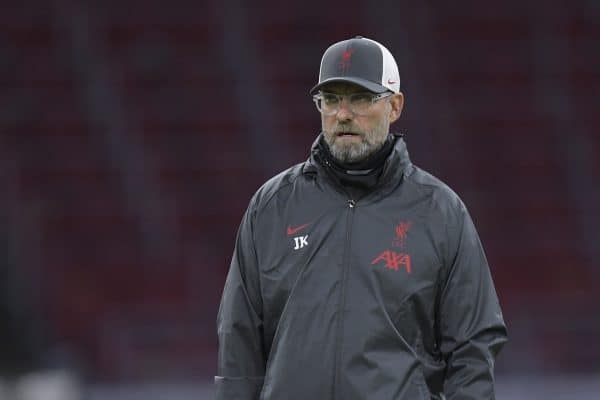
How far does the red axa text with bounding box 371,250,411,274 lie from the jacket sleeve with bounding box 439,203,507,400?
84 mm

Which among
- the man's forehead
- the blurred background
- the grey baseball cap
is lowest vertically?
A: the blurred background

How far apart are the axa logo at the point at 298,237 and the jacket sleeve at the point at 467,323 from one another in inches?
10.5

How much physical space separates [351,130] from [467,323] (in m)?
0.41

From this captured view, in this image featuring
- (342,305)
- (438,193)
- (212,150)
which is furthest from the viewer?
(212,150)

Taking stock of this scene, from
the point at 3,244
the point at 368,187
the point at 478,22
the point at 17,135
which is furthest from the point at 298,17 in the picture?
the point at 368,187

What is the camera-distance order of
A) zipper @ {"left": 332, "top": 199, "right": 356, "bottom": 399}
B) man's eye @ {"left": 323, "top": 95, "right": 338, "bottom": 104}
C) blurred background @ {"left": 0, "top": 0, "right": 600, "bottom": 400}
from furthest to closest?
blurred background @ {"left": 0, "top": 0, "right": 600, "bottom": 400} < man's eye @ {"left": 323, "top": 95, "right": 338, "bottom": 104} < zipper @ {"left": 332, "top": 199, "right": 356, "bottom": 399}

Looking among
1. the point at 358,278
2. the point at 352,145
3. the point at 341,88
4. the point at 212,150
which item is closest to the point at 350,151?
the point at 352,145

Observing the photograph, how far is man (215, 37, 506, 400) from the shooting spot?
8.01 feet

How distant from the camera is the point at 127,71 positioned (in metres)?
8.95

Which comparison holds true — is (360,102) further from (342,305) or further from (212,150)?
(212,150)

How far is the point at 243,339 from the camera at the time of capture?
2547 mm

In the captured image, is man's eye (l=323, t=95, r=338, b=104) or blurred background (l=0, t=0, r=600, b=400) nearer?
man's eye (l=323, t=95, r=338, b=104)

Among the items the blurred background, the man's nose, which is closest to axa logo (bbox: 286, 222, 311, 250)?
the man's nose

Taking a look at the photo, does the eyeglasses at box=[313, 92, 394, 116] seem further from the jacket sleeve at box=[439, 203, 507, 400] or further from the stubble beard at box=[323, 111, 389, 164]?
the jacket sleeve at box=[439, 203, 507, 400]
